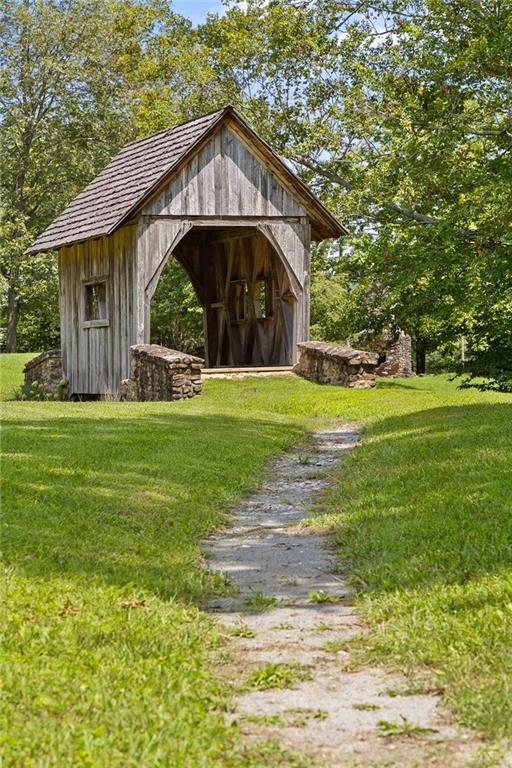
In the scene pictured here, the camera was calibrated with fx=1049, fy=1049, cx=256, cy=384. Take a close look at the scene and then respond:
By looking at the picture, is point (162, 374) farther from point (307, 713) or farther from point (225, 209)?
point (307, 713)

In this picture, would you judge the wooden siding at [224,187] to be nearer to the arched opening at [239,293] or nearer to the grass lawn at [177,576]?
the arched opening at [239,293]

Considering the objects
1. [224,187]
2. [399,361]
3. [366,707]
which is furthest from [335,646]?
[399,361]

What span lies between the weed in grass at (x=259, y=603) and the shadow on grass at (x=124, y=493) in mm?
352

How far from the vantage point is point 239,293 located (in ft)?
104

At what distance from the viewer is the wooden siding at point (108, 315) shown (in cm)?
2614

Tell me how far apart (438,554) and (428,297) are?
11.6 m

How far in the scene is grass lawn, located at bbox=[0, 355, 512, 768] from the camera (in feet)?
15.1

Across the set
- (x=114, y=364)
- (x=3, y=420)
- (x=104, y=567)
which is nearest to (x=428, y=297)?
(x=3, y=420)

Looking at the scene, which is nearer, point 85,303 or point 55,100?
point 85,303

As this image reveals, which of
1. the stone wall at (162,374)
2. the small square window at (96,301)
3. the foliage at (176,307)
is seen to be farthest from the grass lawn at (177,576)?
the foliage at (176,307)

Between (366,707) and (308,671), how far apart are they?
2.12 feet

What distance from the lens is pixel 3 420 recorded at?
15.8 m

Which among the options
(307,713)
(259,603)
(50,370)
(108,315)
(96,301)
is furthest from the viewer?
(50,370)

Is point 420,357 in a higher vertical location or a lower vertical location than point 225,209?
lower
